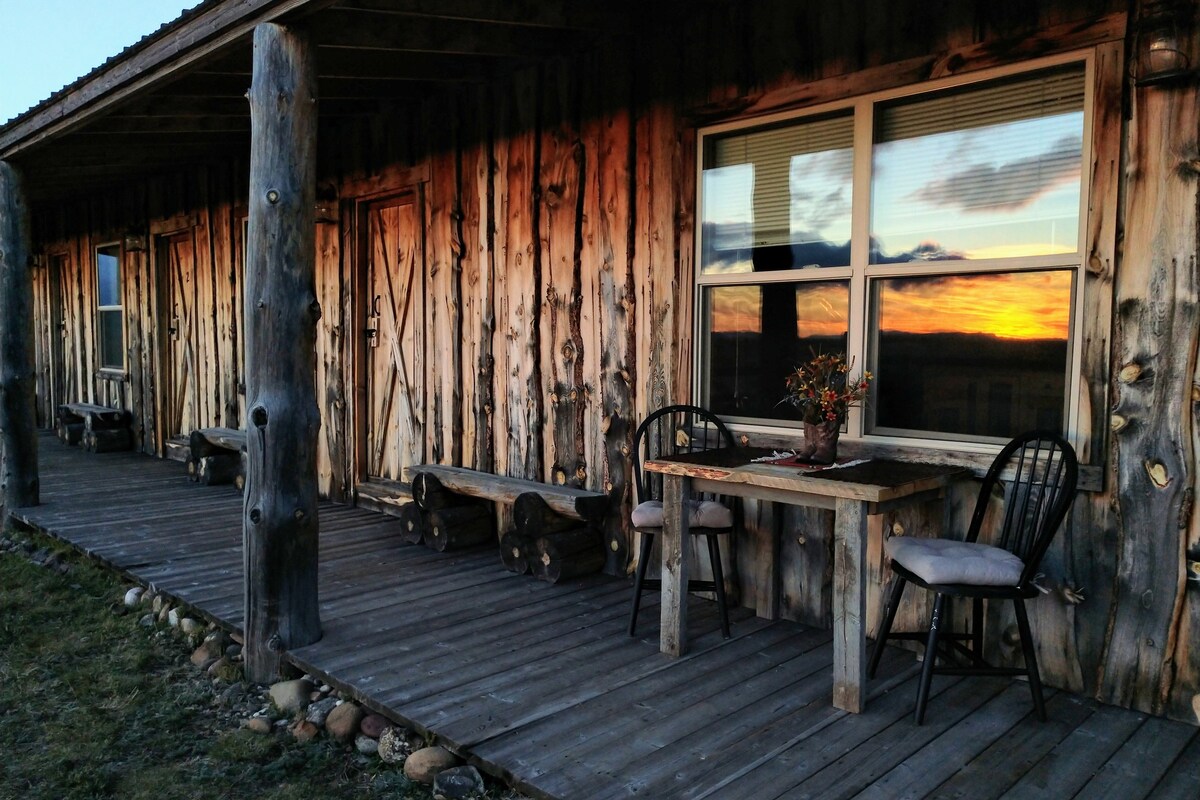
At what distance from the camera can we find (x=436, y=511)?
479 cm

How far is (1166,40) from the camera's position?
8.20ft

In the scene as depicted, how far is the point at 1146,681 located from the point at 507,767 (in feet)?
6.53

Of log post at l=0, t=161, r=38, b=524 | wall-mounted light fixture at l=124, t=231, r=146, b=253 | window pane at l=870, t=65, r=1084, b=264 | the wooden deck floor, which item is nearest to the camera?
the wooden deck floor

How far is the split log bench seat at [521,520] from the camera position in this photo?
412cm

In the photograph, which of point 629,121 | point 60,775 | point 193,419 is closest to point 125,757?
point 60,775

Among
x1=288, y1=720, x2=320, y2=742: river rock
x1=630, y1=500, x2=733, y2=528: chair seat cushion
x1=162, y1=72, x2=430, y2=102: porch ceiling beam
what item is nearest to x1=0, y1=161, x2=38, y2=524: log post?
x1=162, y1=72, x2=430, y2=102: porch ceiling beam

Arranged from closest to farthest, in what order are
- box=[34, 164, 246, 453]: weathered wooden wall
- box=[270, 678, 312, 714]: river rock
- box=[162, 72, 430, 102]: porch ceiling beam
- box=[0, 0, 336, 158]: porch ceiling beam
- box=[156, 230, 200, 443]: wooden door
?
box=[270, 678, 312, 714]: river rock → box=[0, 0, 336, 158]: porch ceiling beam → box=[162, 72, 430, 102]: porch ceiling beam → box=[34, 164, 246, 453]: weathered wooden wall → box=[156, 230, 200, 443]: wooden door

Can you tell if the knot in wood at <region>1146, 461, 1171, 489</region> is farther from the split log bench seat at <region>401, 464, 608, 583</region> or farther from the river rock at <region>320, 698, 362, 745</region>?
the river rock at <region>320, 698, 362, 745</region>

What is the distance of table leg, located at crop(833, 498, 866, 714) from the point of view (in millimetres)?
2621

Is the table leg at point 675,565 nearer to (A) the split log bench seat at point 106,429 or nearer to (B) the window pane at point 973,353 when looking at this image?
(B) the window pane at point 973,353

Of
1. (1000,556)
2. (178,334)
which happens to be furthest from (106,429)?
(1000,556)

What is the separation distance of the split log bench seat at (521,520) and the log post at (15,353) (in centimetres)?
289

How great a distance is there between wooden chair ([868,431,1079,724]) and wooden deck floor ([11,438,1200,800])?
0.15 metres

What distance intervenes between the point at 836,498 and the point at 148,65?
3779 mm
